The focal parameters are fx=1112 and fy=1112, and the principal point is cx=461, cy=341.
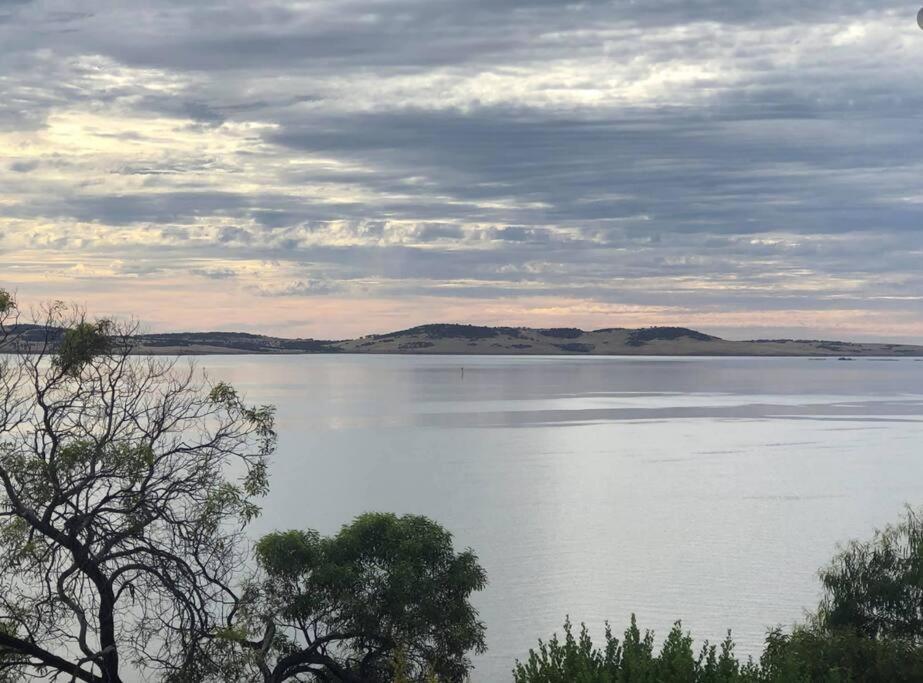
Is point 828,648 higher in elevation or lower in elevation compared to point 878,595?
lower

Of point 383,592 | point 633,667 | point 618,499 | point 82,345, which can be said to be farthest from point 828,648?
point 618,499

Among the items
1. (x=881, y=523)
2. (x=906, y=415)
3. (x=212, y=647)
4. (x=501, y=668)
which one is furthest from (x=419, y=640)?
(x=906, y=415)

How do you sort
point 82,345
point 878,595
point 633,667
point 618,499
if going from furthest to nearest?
point 618,499, point 878,595, point 82,345, point 633,667

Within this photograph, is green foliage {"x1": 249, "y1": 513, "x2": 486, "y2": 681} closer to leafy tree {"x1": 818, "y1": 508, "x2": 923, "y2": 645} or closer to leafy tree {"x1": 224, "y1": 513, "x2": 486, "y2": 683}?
leafy tree {"x1": 224, "y1": 513, "x2": 486, "y2": 683}

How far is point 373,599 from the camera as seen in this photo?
31.4m

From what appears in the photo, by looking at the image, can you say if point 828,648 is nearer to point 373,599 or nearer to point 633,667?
point 373,599

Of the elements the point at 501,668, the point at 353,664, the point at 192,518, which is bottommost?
the point at 501,668

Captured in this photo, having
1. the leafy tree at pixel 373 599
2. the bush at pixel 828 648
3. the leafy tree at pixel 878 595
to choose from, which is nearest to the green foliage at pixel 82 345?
the leafy tree at pixel 373 599

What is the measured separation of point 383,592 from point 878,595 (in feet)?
55.6

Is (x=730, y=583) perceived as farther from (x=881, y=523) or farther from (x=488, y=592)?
(x=881, y=523)

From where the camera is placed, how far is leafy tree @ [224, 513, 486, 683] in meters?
Answer: 31.0

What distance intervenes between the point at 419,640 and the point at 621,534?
1907 inches

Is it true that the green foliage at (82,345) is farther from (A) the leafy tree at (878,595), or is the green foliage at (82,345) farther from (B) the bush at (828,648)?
(A) the leafy tree at (878,595)

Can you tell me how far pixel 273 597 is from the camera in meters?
32.8
